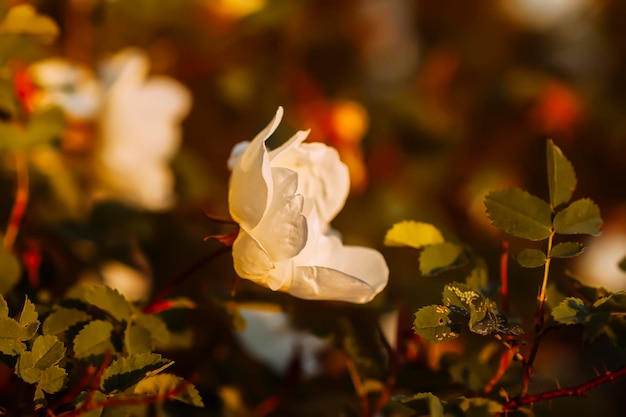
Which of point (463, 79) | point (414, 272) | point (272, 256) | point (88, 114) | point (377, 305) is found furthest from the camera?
point (463, 79)

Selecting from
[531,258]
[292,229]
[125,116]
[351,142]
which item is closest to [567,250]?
[531,258]

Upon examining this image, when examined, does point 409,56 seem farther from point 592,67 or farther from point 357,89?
point 357,89

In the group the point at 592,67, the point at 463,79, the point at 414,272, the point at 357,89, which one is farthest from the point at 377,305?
the point at 592,67

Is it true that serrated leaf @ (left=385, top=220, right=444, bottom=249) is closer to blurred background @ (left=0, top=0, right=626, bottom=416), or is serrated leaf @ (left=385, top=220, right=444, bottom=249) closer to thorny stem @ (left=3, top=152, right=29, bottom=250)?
blurred background @ (left=0, top=0, right=626, bottom=416)

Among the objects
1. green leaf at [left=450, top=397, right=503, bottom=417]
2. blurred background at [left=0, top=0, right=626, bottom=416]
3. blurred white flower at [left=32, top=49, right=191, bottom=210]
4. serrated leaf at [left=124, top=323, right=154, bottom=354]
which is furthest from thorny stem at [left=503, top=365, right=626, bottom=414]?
blurred white flower at [left=32, top=49, right=191, bottom=210]

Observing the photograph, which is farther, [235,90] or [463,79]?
[463,79]

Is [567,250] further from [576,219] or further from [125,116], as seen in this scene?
[125,116]

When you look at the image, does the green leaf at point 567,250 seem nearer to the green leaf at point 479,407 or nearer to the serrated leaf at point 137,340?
the green leaf at point 479,407
